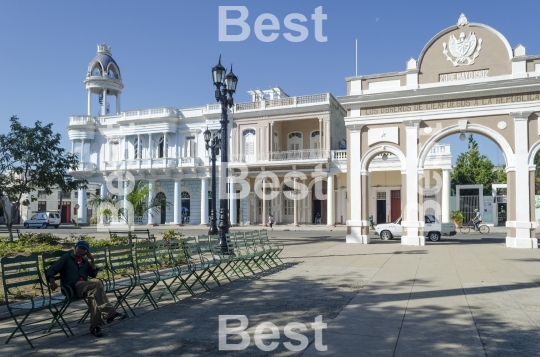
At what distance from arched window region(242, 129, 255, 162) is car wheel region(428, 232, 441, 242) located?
19.1 m

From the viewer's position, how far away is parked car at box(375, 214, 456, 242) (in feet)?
69.1

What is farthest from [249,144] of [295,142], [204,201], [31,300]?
[31,300]

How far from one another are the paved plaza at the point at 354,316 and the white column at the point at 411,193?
7.34 m

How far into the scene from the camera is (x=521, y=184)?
18.0m

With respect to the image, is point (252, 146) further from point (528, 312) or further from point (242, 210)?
point (528, 312)

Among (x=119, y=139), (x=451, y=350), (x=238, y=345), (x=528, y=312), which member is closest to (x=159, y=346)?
(x=238, y=345)

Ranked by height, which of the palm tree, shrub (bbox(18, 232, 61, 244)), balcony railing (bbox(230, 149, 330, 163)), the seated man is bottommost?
shrub (bbox(18, 232, 61, 244))

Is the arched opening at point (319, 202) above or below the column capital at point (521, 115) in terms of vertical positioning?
below

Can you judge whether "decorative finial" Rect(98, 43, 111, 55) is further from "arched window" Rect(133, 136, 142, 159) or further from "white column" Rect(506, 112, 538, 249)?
"white column" Rect(506, 112, 538, 249)

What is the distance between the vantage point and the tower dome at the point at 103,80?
143 feet

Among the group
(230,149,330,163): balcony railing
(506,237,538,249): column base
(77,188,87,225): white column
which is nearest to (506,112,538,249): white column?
(506,237,538,249): column base

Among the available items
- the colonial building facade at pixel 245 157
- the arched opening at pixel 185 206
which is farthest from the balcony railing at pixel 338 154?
the arched opening at pixel 185 206

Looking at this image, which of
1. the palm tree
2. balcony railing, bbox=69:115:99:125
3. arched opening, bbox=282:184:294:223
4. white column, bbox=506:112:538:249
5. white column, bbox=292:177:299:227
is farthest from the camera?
balcony railing, bbox=69:115:99:125

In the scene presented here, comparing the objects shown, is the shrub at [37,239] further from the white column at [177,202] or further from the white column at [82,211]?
the white column at [82,211]
